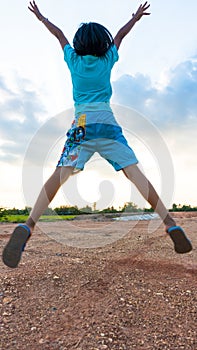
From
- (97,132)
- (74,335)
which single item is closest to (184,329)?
(74,335)

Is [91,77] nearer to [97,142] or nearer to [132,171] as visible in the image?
[97,142]

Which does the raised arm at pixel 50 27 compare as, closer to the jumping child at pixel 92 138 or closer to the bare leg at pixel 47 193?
the jumping child at pixel 92 138

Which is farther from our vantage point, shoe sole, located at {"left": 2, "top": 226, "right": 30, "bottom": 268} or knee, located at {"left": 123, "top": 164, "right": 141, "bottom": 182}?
knee, located at {"left": 123, "top": 164, "right": 141, "bottom": 182}

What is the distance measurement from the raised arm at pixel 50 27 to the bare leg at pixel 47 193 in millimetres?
1322

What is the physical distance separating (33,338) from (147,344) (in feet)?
A: 2.54

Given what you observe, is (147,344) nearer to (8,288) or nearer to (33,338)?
(33,338)

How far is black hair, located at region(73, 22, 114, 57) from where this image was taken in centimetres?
339

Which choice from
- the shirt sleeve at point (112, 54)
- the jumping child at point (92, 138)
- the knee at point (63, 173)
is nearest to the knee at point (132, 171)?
the jumping child at point (92, 138)

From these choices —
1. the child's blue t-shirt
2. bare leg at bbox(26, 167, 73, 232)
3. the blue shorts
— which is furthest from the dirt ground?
the child's blue t-shirt

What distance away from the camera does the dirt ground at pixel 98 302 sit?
102 inches

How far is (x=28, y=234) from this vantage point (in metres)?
3.21

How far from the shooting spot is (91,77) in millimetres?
3387

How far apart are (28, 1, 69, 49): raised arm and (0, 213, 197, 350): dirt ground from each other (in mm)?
2259

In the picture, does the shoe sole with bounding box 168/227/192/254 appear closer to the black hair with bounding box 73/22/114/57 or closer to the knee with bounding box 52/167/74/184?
the knee with bounding box 52/167/74/184
